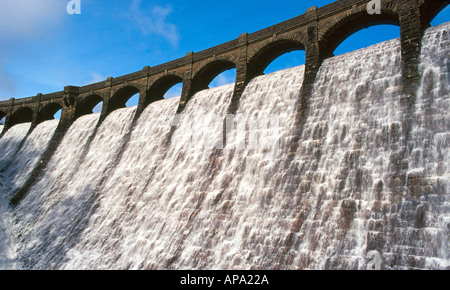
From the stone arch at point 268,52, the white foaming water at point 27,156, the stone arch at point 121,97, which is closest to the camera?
the stone arch at point 268,52

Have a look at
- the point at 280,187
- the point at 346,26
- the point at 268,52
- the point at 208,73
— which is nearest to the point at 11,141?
the point at 208,73

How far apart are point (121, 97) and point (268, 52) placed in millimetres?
15031

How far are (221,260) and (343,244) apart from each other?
424 centimetres

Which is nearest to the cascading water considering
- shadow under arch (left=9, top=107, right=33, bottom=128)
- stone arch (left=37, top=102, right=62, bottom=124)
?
stone arch (left=37, top=102, right=62, bottom=124)

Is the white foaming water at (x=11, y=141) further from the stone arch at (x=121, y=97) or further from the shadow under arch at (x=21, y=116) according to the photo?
the stone arch at (x=121, y=97)

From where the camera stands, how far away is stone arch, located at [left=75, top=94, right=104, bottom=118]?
2992cm

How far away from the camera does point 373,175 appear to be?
33.4ft

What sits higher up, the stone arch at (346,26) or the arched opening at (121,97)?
the arched opening at (121,97)

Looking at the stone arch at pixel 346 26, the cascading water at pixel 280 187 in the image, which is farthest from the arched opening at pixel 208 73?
the stone arch at pixel 346 26

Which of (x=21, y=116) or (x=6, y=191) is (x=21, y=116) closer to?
(x=21, y=116)

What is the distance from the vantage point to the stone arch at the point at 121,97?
27125 mm

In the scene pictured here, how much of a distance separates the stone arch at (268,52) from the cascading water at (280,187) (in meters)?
1.99

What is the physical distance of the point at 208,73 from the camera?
22.4 meters
